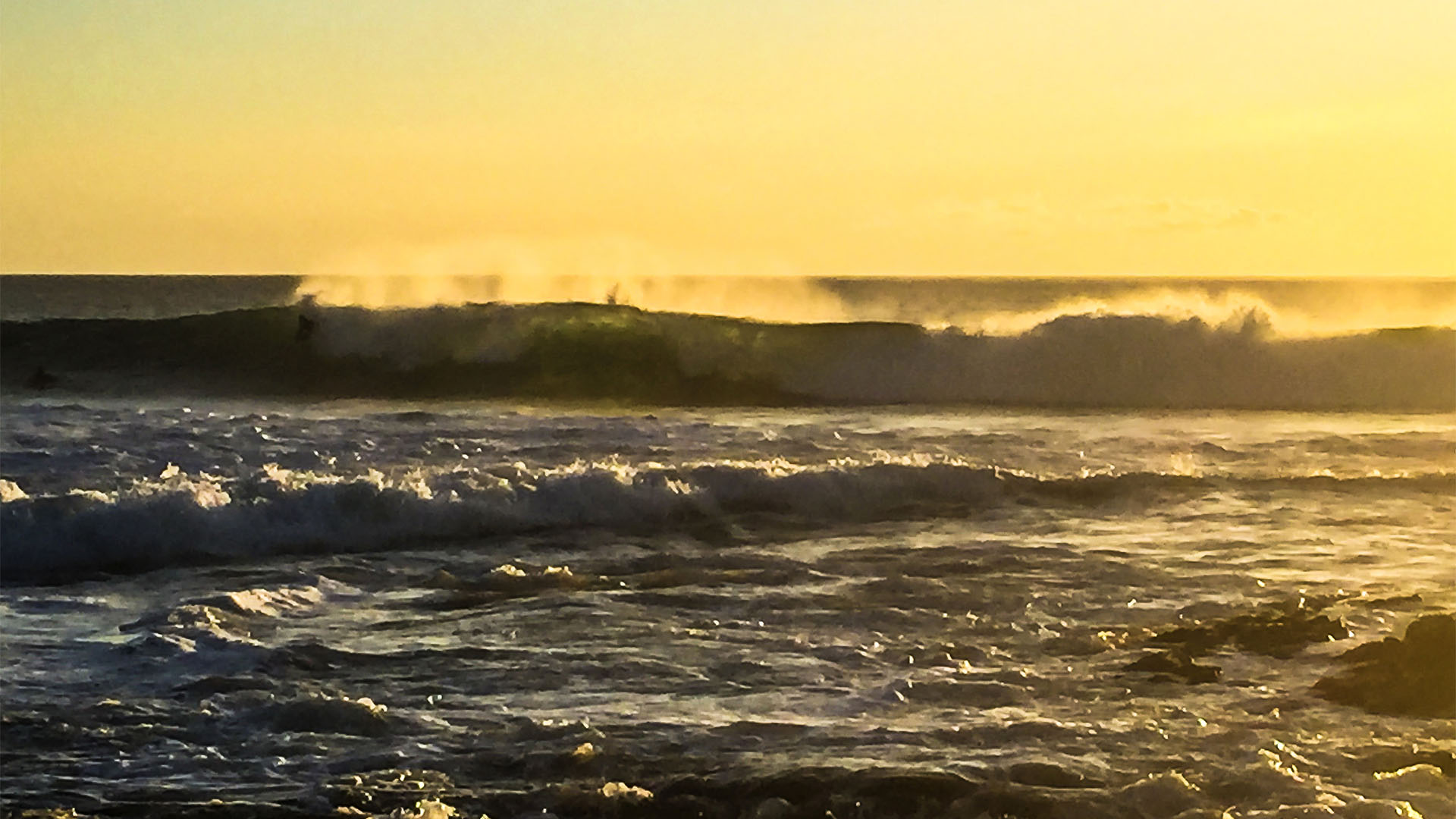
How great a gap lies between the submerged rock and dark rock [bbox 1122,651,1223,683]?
0.53m

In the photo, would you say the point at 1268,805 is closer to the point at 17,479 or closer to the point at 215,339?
the point at 17,479

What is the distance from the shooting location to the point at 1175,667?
7.87m

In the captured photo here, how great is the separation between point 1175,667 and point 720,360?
68.5 feet

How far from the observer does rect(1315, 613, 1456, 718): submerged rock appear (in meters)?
7.14

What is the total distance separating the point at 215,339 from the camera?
2856cm

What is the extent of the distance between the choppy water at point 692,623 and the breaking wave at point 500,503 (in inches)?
1.8

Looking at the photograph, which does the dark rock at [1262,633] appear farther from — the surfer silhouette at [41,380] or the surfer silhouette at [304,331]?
the surfer silhouette at [304,331]

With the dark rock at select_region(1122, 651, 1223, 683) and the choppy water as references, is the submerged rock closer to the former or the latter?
the choppy water

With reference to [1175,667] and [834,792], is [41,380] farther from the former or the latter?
[834,792]

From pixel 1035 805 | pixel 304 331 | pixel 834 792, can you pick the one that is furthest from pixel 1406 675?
pixel 304 331

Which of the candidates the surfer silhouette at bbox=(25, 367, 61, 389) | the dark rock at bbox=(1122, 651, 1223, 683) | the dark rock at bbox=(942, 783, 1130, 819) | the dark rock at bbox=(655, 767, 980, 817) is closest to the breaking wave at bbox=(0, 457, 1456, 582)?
the dark rock at bbox=(1122, 651, 1223, 683)

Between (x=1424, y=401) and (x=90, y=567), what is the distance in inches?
860

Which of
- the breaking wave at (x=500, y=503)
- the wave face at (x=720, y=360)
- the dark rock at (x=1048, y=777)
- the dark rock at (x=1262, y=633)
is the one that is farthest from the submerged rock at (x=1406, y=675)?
the wave face at (x=720, y=360)

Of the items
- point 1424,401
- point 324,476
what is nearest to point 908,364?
point 1424,401
